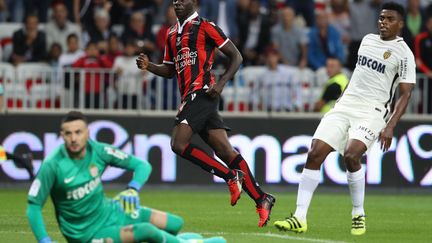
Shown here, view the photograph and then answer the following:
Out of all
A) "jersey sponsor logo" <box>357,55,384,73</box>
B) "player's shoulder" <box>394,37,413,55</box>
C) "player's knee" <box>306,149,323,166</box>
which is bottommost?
"player's knee" <box>306,149,323,166</box>

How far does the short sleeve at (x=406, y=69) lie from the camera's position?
38.6 ft

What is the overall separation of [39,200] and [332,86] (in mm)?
9413

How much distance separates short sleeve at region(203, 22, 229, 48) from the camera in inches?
492

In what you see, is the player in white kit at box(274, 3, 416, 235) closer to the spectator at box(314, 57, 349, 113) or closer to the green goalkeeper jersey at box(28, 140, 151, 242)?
the green goalkeeper jersey at box(28, 140, 151, 242)

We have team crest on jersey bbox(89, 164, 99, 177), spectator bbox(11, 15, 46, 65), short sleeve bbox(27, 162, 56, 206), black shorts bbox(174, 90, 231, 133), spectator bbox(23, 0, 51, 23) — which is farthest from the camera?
spectator bbox(23, 0, 51, 23)

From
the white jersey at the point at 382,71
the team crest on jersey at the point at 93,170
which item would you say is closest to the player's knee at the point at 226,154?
the white jersey at the point at 382,71

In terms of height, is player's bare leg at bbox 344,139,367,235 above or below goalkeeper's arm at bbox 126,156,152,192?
below

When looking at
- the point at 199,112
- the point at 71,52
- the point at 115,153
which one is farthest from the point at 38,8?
the point at 115,153

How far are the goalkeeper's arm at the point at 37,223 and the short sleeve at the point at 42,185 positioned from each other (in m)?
0.05

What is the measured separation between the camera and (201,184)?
18969 mm

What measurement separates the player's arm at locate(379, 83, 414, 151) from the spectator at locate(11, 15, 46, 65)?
10.1 m

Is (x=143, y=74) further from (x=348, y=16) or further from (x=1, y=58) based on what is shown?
(x=348, y=16)

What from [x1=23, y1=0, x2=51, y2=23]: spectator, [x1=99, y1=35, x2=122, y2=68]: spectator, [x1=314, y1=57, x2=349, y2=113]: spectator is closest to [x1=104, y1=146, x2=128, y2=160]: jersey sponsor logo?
[x1=314, y1=57, x2=349, y2=113]: spectator

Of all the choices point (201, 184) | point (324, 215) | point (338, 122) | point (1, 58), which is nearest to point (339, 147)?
point (338, 122)
